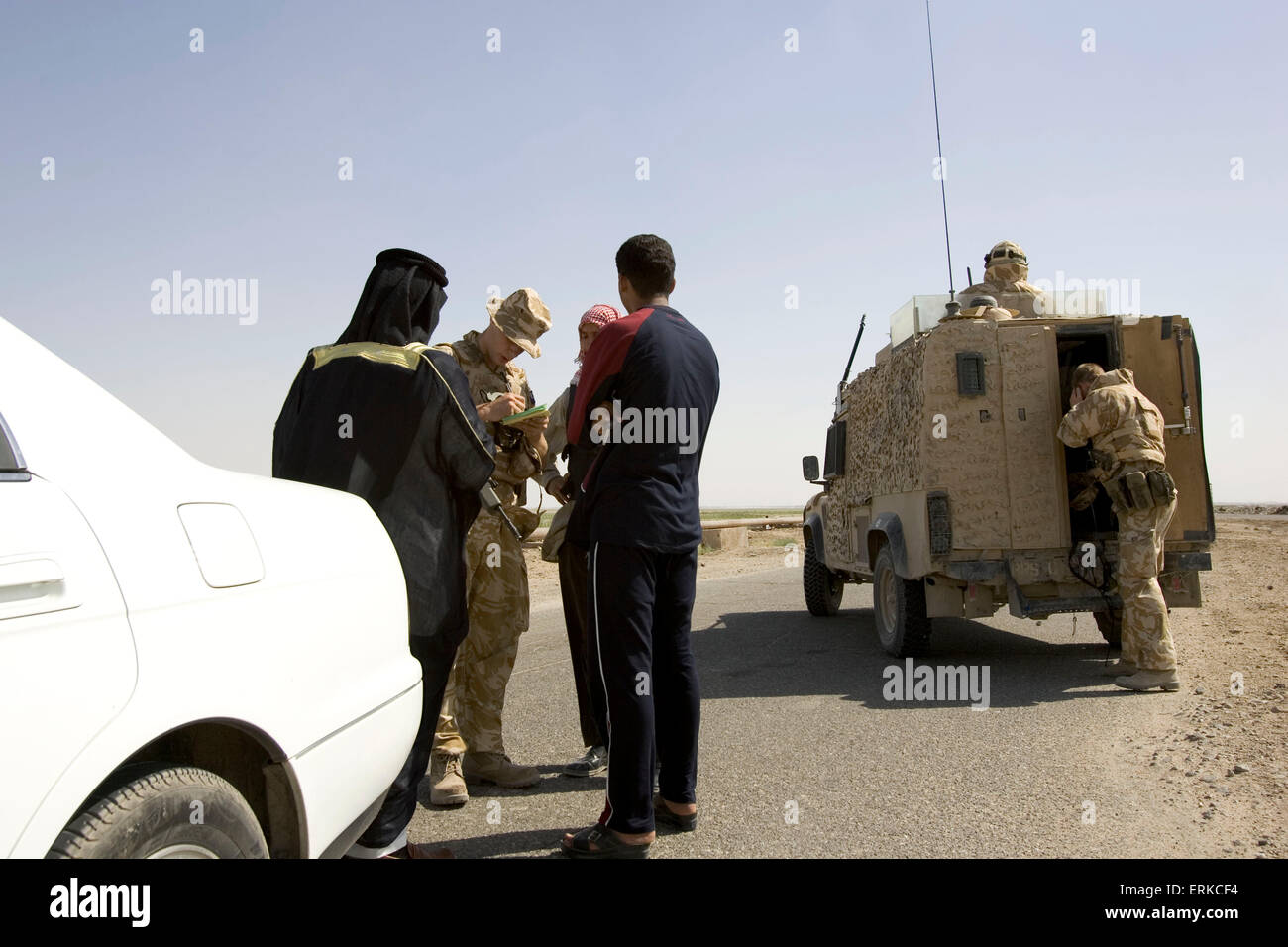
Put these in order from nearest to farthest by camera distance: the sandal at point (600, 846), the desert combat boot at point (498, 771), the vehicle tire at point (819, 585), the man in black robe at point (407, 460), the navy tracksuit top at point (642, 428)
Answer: the man in black robe at point (407, 460) < the sandal at point (600, 846) < the navy tracksuit top at point (642, 428) < the desert combat boot at point (498, 771) < the vehicle tire at point (819, 585)

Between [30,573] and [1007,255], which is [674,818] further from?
[1007,255]

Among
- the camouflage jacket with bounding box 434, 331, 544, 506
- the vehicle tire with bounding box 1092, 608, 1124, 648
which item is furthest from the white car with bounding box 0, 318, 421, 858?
the vehicle tire with bounding box 1092, 608, 1124, 648

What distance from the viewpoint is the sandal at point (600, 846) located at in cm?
322

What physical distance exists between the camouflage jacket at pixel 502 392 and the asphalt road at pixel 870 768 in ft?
4.53

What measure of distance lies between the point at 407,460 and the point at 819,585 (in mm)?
7666

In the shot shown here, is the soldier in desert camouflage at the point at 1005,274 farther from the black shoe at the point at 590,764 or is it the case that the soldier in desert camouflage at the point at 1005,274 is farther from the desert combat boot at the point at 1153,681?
the black shoe at the point at 590,764

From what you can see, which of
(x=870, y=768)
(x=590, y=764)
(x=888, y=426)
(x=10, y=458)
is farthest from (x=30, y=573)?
(x=888, y=426)

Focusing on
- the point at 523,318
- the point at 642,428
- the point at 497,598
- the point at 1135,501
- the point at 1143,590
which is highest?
the point at 523,318

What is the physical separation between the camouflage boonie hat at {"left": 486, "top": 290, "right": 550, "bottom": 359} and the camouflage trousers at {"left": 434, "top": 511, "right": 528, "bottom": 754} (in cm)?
79

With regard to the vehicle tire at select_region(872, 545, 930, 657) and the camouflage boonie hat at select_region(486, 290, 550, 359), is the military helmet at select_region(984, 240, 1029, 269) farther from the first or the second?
the camouflage boonie hat at select_region(486, 290, 550, 359)

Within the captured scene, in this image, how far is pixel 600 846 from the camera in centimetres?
323

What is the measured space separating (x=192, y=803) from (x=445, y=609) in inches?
58.7

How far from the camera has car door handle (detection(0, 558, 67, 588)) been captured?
1.44m

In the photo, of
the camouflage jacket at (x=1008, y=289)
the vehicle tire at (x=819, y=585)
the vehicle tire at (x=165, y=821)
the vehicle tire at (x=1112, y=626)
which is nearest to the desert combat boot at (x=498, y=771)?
the vehicle tire at (x=165, y=821)
